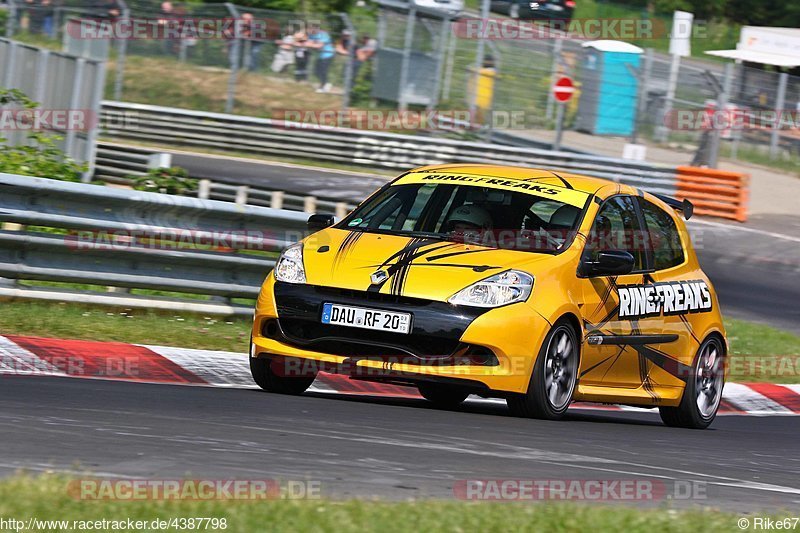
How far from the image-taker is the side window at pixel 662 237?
9391mm

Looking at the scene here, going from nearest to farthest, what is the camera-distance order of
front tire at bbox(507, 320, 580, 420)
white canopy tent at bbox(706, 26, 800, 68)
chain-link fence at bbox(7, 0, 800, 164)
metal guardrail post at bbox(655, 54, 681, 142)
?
front tire at bbox(507, 320, 580, 420) → chain-link fence at bbox(7, 0, 800, 164) → metal guardrail post at bbox(655, 54, 681, 142) → white canopy tent at bbox(706, 26, 800, 68)

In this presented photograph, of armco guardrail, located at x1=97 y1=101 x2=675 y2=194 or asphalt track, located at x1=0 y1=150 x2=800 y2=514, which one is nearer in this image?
asphalt track, located at x1=0 y1=150 x2=800 y2=514

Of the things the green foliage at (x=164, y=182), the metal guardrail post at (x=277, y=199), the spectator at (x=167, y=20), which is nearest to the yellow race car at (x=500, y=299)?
the green foliage at (x=164, y=182)

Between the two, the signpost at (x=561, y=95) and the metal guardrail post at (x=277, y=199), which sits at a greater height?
the signpost at (x=561, y=95)

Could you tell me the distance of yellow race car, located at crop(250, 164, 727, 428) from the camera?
7.74 m

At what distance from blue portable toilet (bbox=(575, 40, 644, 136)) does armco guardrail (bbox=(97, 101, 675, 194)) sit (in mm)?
2016

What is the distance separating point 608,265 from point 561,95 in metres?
20.2

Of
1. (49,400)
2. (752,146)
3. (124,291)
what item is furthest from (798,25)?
(49,400)

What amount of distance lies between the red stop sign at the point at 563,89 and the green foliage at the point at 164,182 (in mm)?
15067

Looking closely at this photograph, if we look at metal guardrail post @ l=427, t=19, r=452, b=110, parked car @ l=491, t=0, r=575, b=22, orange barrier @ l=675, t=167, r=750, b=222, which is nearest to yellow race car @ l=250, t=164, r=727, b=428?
orange barrier @ l=675, t=167, r=750, b=222

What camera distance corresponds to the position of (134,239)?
10.5 metres

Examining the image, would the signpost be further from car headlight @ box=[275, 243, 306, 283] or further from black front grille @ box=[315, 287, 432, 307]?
black front grille @ box=[315, 287, 432, 307]
